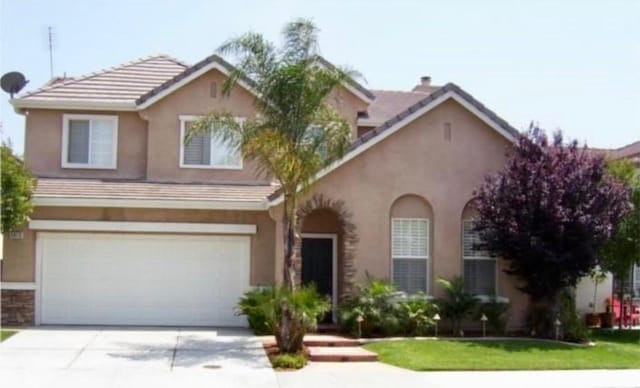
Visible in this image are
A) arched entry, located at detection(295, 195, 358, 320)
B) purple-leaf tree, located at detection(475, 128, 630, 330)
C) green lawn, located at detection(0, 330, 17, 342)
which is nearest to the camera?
green lawn, located at detection(0, 330, 17, 342)

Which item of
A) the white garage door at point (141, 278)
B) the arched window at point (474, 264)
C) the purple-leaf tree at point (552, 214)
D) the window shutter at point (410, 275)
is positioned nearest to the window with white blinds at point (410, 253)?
the window shutter at point (410, 275)

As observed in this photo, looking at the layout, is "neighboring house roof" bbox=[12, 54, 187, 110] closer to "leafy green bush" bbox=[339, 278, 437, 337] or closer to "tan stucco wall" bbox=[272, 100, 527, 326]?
"tan stucco wall" bbox=[272, 100, 527, 326]

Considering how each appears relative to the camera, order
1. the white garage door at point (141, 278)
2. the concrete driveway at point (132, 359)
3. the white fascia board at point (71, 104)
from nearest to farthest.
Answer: the concrete driveway at point (132, 359) < the white garage door at point (141, 278) < the white fascia board at point (71, 104)

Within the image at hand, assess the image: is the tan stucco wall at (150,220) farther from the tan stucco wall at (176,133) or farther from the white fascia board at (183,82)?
the white fascia board at (183,82)

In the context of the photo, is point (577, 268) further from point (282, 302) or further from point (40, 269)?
point (40, 269)

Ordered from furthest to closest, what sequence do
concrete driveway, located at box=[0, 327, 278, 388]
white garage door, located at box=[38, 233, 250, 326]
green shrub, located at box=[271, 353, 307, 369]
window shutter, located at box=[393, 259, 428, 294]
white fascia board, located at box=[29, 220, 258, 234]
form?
1. white garage door, located at box=[38, 233, 250, 326]
2. white fascia board, located at box=[29, 220, 258, 234]
3. window shutter, located at box=[393, 259, 428, 294]
4. green shrub, located at box=[271, 353, 307, 369]
5. concrete driveway, located at box=[0, 327, 278, 388]

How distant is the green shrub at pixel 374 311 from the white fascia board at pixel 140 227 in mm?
3501

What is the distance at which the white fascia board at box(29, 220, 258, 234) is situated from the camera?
64.9 ft

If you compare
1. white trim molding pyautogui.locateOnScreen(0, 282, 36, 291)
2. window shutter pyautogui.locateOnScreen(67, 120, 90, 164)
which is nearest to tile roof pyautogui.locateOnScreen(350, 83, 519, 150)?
window shutter pyautogui.locateOnScreen(67, 120, 90, 164)

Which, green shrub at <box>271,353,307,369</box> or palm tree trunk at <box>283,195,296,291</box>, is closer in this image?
green shrub at <box>271,353,307,369</box>

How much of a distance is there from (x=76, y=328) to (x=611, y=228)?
42.1 feet

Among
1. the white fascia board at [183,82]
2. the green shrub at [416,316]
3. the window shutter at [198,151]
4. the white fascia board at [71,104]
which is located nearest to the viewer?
the green shrub at [416,316]

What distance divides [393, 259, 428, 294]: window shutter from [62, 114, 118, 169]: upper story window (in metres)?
8.42

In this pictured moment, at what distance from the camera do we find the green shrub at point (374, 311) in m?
18.0
